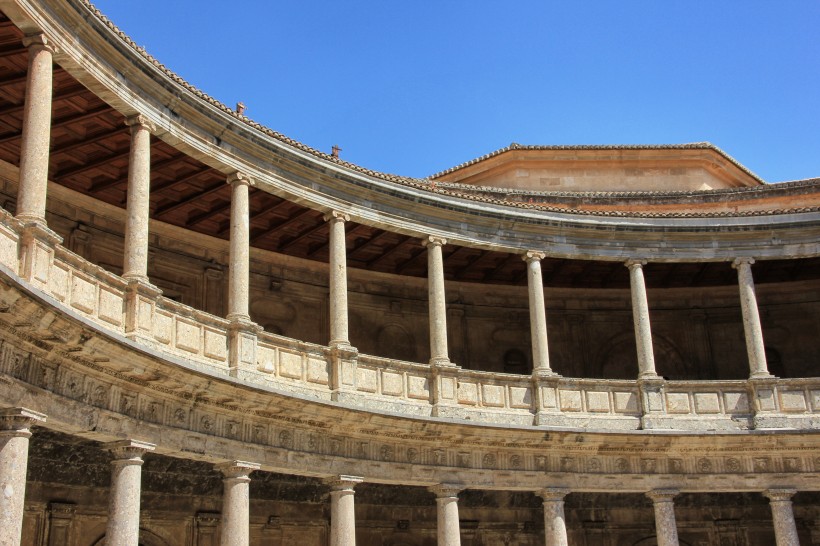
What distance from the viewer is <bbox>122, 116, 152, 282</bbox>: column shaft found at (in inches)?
561

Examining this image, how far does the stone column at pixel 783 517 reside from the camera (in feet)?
63.5

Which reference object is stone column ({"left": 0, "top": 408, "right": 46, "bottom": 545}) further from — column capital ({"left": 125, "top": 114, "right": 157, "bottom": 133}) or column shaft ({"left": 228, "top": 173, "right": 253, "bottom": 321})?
column capital ({"left": 125, "top": 114, "right": 157, "bottom": 133})

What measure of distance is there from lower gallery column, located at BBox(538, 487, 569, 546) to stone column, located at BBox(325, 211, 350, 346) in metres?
4.95

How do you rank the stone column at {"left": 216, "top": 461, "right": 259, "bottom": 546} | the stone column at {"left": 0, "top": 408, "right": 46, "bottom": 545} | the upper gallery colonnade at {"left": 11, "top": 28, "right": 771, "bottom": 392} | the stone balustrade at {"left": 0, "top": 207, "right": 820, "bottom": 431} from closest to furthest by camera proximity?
the stone column at {"left": 0, "top": 408, "right": 46, "bottom": 545} < the upper gallery colonnade at {"left": 11, "top": 28, "right": 771, "bottom": 392} < the stone balustrade at {"left": 0, "top": 207, "right": 820, "bottom": 431} < the stone column at {"left": 216, "top": 461, "right": 259, "bottom": 546}

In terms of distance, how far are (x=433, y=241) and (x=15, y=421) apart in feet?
33.7

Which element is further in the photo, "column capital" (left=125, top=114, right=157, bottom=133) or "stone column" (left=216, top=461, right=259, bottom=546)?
"column capital" (left=125, top=114, right=157, bottom=133)

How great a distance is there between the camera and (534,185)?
28.5m

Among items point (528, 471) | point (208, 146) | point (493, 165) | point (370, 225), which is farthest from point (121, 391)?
point (493, 165)

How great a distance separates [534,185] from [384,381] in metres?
12.1

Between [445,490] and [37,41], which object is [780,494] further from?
[37,41]

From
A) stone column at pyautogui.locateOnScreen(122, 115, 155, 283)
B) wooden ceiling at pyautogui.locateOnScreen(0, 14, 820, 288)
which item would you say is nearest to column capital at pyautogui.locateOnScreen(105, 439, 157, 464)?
stone column at pyautogui.locateOnScreen(122, 115, 155, 283)

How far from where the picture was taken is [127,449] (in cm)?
1331

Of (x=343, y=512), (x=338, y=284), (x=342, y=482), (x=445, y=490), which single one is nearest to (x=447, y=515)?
(x=445, y=490)

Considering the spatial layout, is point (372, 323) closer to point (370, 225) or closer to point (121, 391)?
point (370, 225)
